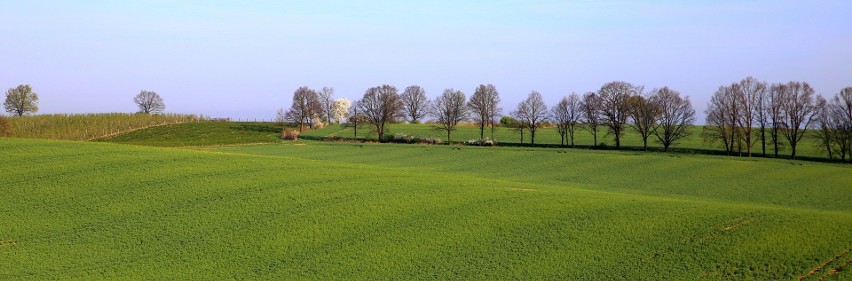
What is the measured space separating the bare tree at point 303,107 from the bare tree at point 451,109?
19.9 m

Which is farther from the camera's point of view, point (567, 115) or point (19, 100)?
point (19, 100)

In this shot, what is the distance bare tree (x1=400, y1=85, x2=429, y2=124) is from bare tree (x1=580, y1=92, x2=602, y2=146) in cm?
4477

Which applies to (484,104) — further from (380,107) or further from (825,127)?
(825,127)

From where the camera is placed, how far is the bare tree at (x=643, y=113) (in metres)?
73.0

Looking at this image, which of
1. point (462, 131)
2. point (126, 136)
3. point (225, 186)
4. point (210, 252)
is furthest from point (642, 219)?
point (126, 136)

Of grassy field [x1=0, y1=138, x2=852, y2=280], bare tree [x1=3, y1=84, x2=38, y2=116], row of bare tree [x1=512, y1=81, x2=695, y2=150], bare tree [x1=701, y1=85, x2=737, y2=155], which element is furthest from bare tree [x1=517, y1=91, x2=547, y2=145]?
bare tree [x1=3, y1=84, x2=38, y2=116]

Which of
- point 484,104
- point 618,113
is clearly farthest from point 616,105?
point 484,104

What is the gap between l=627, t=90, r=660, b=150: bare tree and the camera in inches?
2874

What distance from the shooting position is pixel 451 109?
91188 mm

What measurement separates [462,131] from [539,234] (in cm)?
7373

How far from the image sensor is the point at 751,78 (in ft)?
234

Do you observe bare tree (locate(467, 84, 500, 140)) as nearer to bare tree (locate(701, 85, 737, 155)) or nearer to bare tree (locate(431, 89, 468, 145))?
bare tree (locate(431, 89, 468, 145))

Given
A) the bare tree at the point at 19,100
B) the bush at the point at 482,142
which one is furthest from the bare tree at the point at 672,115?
the bare tree at the point at 19,100

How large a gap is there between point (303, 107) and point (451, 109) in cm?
2510
